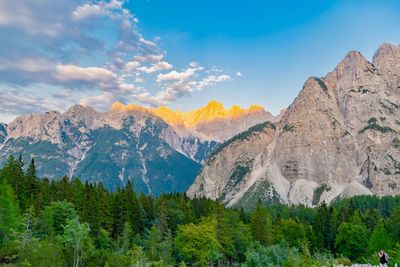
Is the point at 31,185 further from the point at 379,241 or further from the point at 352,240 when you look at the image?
the point at 352,240

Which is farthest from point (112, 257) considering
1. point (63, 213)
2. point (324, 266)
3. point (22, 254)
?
point (324, 266)

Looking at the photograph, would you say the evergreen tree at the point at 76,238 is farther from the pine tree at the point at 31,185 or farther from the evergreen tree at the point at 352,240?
the evergreen tree at the point at 352,240

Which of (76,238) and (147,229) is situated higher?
(147,229)

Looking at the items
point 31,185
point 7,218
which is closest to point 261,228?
point 31,185

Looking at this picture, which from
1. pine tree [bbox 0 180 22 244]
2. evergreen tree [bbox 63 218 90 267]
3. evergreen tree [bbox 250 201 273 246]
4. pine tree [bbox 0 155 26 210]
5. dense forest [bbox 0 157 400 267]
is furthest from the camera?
evergreen tree [bbox 250 201 273 246]

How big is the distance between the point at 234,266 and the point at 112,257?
60.3 meters

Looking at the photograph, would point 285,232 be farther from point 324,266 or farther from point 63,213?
point 324,266

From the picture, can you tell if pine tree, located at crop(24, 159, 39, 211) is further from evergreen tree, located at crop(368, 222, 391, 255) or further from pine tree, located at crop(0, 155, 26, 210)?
evergreen tree, located at crop(368, 222, 391, 255)

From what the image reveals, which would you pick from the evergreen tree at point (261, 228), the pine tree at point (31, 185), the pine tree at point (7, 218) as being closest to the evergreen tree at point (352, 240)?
the evergreen tree at point (261, 228)

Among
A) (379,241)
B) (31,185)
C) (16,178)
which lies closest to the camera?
(379,241)

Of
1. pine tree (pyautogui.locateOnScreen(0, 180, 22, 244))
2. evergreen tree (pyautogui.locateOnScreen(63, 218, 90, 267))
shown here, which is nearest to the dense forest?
pine tree (pyautogui.locateOnScreen(0, 180, 22, 244))

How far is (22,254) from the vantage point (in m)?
48.9

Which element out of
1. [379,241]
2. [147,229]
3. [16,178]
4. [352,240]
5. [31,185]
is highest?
[16,178]

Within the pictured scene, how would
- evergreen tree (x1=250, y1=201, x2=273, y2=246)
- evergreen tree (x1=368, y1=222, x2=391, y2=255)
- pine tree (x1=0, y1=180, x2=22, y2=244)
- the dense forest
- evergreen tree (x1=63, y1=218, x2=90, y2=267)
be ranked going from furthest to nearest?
evergreen tree (x1=250, y1=201, x2=273, y2=246) → evergreen tree (x1=368, y1=222, x2=391, y2=255) → the dense forest → pine tree (x1=0, y1=180, x2=22, y2=244) → evergreen tree (x1=63, y1=218, x2=90, y2=267)
